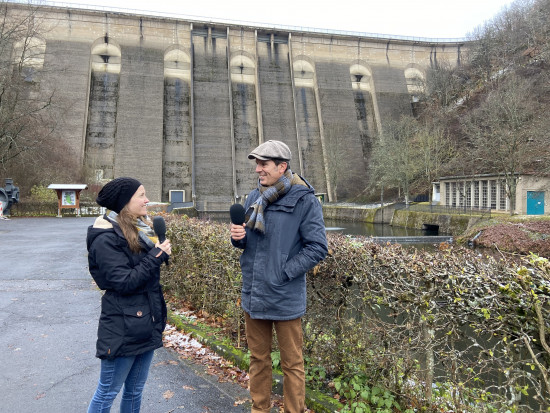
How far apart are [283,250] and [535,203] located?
26975 millimetres

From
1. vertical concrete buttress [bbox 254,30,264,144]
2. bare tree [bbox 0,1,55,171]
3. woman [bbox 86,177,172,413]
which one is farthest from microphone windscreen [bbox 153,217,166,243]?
vertical concrete buttress [bbox 254,30,264,144]

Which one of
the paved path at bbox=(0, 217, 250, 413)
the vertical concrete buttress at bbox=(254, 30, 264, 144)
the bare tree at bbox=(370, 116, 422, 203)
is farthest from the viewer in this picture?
the vertical concrete buttress at bbox=(254, 30, 264, 144)

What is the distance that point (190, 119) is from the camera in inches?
1806

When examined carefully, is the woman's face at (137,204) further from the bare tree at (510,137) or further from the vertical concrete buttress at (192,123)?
the vertical concrete buttress at (192,123)

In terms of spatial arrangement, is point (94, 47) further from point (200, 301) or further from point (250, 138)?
point (200, 301)

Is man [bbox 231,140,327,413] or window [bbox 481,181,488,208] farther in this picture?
window [bbox 481,181,488,208]

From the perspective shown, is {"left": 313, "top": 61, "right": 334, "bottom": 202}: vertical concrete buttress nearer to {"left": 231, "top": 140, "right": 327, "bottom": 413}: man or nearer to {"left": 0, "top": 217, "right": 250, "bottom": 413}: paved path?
{"left": 0, "top": 217, "right": 250, "bottom": 413}: paved path

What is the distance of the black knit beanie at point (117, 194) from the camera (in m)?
2.43

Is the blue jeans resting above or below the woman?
below

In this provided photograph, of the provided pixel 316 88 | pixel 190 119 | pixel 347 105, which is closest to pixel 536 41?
pixel 347 105

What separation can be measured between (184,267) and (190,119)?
42354 millimetres

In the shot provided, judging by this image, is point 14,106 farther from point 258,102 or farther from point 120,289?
point 120,289

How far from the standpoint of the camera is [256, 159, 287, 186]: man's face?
8.53 ft

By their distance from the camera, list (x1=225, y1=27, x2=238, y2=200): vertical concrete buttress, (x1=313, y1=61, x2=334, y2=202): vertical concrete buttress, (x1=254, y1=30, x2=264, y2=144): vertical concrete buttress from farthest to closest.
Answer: (x1=254, y1=30, x2=264, y2=144): vertical concrete buttress < (x1=313, y1=61, x2=334, y2=202): vertical concrete buttress < (x1=225, y1=27, x2=238, y2=200): vertical concrete buttress
